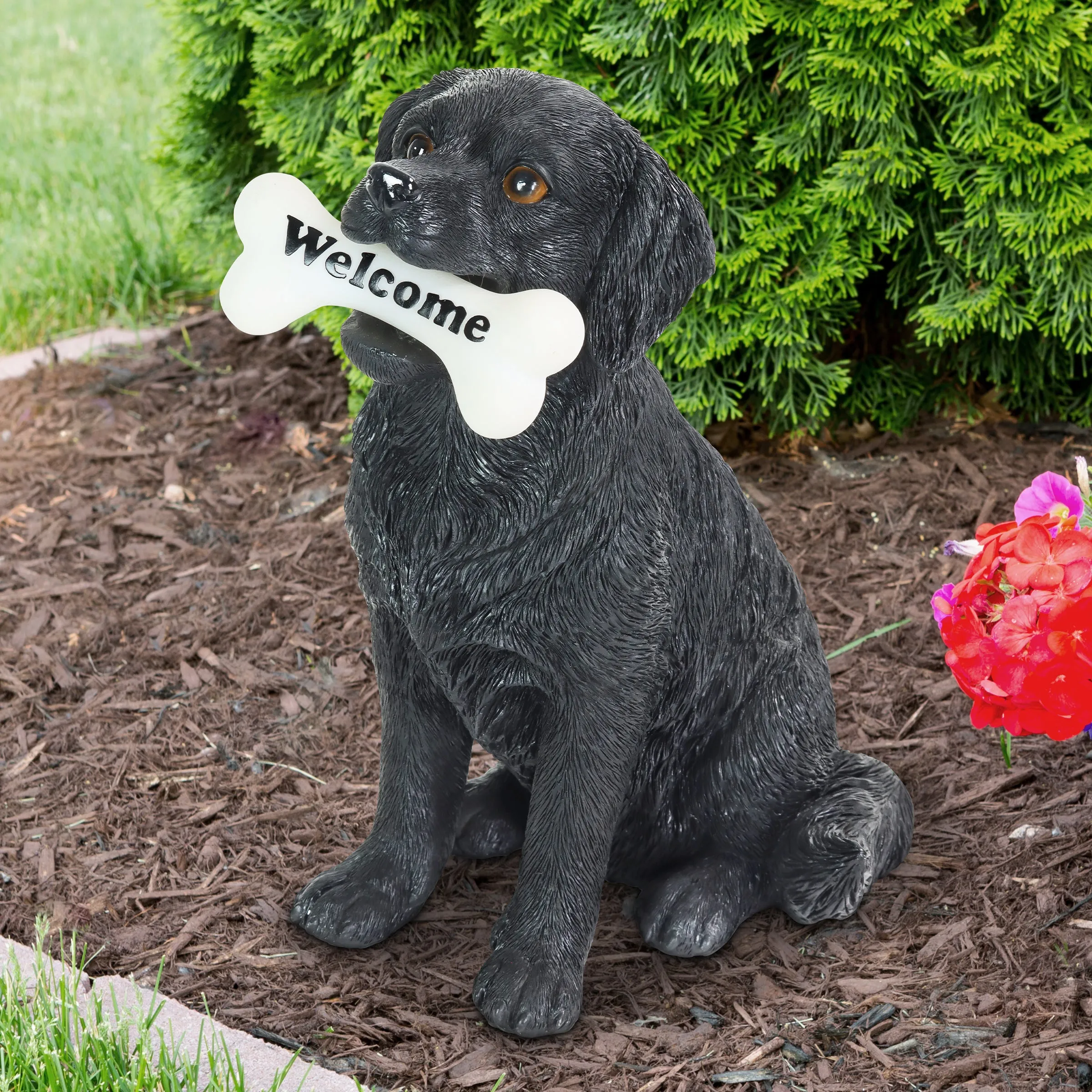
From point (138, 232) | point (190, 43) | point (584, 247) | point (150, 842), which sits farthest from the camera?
point (138, 232)

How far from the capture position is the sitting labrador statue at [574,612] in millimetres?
2207

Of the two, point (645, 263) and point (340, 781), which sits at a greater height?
point (645, 263)

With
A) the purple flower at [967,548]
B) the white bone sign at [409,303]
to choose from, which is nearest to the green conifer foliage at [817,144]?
the purple flower at [967,548]

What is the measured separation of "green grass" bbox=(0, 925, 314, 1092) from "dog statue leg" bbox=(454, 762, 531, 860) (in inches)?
32.1

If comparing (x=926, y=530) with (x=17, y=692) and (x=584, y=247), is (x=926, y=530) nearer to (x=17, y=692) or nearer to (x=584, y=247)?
(x=584, y=247)

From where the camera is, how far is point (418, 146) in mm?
2301

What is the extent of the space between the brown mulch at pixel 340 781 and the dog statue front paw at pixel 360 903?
1.7 inches

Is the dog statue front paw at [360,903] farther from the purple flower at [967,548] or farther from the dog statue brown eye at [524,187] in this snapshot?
the dog statue brown eye at [524,187]

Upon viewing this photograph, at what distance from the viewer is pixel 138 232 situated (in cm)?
654

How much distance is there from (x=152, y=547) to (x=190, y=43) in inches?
74.7

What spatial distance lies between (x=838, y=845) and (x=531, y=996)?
0.70m

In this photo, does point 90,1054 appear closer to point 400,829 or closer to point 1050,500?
point 400,829

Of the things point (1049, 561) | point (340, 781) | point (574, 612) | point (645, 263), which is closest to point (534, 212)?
point (645, 263)

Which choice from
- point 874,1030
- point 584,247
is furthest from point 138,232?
point 874,1030
